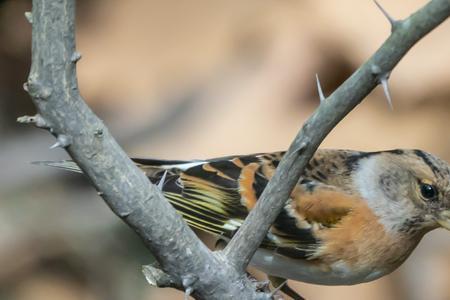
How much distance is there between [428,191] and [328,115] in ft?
3.09

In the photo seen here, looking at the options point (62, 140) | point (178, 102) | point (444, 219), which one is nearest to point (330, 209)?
point (444, 219)

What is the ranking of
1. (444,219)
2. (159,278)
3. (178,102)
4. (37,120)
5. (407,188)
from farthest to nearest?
(178,102)
(407,188)
(444,219)
(159,278)
(37,120)

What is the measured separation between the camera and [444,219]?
2.41m

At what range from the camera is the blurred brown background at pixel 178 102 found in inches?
166

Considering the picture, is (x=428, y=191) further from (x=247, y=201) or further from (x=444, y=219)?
(x=247, y=201)

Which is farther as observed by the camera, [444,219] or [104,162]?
[444,219]

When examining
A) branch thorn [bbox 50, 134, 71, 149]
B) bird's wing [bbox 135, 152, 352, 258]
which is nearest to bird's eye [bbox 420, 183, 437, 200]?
bird's wing [bbox 135, 152, 352, 258]

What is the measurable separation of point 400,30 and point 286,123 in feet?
9.14

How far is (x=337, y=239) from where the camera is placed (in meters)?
2.46

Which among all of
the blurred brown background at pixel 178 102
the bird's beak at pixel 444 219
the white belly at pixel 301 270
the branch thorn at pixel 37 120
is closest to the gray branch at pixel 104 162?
the branch thorn at pixel 37 120

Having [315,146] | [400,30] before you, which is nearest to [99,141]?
[315,146]

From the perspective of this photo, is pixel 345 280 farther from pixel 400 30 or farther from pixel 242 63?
pixel 242 63

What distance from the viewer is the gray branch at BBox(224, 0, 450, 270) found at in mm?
1448

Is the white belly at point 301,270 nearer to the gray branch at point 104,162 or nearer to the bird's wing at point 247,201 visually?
the bird's wing at point 247,201
